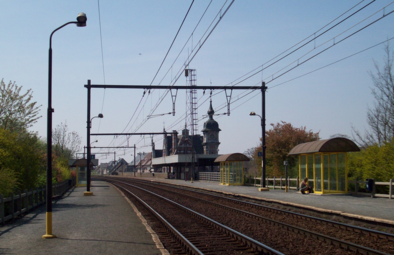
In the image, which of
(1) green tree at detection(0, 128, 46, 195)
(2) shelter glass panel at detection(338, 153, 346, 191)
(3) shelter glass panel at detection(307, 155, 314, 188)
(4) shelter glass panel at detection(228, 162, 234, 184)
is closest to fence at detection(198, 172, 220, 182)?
(4) shelter glass panel at detection(228, 162, 234, 184)

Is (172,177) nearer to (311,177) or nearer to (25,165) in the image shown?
(311,177)

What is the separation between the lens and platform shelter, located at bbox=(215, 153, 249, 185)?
119 feet

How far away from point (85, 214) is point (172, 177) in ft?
178

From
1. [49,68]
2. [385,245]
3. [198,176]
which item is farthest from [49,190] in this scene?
[198,176]

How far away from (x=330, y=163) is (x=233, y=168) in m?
15.2

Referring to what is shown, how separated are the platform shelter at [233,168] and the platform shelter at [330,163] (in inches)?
465

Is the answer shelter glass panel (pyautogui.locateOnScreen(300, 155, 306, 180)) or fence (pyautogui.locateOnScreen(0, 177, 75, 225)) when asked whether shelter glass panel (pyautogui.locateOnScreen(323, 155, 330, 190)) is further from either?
fence (pyautogui.locateOnScreen(0, 177, 75, 225))

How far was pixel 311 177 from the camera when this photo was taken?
26172 millimetres

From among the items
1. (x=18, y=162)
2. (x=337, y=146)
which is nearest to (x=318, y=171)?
(x=337, y=146)

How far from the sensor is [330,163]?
77.2 feet

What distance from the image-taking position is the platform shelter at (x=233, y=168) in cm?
3631

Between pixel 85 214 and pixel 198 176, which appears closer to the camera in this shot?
pixel 85 214

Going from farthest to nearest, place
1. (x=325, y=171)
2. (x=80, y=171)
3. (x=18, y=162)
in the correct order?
(x=80, y=171)
(x=325, y=171)
(x=18, y=162)

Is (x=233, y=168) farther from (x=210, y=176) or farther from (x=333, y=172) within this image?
(x=333, y=172)
